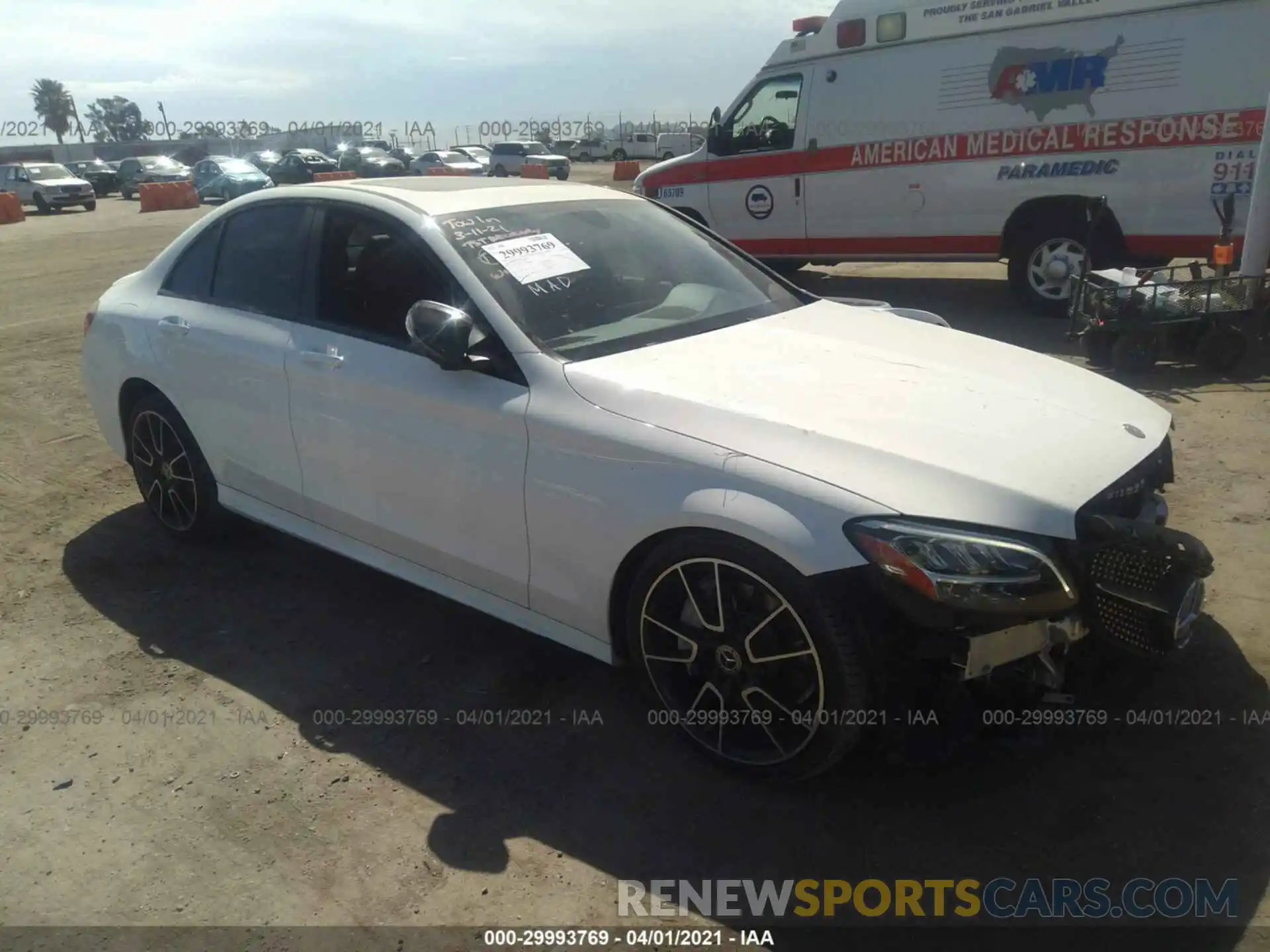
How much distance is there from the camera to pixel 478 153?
4375 cm

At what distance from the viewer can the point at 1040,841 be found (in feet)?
8.52

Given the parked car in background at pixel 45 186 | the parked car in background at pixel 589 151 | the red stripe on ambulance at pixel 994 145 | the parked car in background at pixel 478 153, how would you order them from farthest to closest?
the parked car in background at pixel 589 151 < the parked car in background at pixel 478 153 < the parked car in background at pixel 45 186 < the red stripe on ambulance at pixel 994 145

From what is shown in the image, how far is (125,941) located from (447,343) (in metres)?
1.80

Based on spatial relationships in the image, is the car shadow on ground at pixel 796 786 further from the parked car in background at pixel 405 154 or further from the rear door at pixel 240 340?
the parked car in background at pixel 405 154

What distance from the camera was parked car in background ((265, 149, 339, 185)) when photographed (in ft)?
112

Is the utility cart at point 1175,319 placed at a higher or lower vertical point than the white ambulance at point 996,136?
lower

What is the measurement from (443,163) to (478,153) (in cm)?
884

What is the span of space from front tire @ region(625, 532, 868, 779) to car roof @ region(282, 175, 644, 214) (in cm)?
164

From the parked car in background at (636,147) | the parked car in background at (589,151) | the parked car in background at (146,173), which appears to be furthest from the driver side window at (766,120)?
the parked car in background at (589,151)

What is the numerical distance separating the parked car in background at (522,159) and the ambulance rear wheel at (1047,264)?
86.9 feet

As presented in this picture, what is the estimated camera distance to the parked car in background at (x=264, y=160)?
36.1m

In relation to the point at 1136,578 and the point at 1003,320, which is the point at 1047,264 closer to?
the point at 1003,320

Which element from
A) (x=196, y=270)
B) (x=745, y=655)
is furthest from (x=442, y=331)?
(x=196, y=270)

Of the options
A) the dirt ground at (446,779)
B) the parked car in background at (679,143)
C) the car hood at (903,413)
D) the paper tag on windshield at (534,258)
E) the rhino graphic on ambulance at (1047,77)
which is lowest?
the dirt ground at (446,779)
